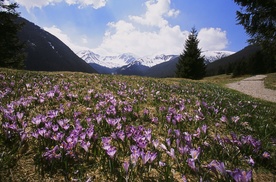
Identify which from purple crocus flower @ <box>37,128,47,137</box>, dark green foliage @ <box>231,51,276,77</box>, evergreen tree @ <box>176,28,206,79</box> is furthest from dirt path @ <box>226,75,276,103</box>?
dark green foliage @ <box>231,51,276,77</box>

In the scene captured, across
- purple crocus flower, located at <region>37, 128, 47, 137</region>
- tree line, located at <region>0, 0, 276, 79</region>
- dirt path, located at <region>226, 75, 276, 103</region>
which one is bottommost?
dirt path, located at <region>226, 75, 276, 103</region>

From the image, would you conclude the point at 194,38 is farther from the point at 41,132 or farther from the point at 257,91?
the point at 41,132

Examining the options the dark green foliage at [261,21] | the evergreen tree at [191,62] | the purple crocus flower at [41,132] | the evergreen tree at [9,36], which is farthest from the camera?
the evergreen tree at [191,62]

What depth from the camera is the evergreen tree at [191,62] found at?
44.9 m

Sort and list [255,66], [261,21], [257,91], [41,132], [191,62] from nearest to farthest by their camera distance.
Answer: [41,132] < [261,21] < [257,91] < [191,62] < [255,66]

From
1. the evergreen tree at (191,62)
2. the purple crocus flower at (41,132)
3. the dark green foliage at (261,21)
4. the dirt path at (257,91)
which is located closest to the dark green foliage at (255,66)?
the evergreen tree at (191,62)

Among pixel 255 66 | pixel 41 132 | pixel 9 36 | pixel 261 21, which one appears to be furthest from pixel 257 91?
pixel 255 66

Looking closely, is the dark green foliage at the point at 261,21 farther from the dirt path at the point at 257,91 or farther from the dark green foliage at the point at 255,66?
the dark green foliage at the point at 255,66

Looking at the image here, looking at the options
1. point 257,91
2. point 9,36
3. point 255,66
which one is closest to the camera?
point 257,91

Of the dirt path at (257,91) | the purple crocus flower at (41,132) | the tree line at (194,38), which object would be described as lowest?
the dirt path at (257,91)

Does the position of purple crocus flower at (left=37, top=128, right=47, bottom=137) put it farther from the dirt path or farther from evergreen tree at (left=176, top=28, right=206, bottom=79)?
evergreen tree at (left=176, top=28, right=206, bottom=79)

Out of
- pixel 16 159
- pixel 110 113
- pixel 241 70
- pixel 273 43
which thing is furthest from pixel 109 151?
pixel 241 70

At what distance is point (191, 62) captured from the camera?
44500 millimetres

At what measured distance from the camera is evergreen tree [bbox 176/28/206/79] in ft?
147
